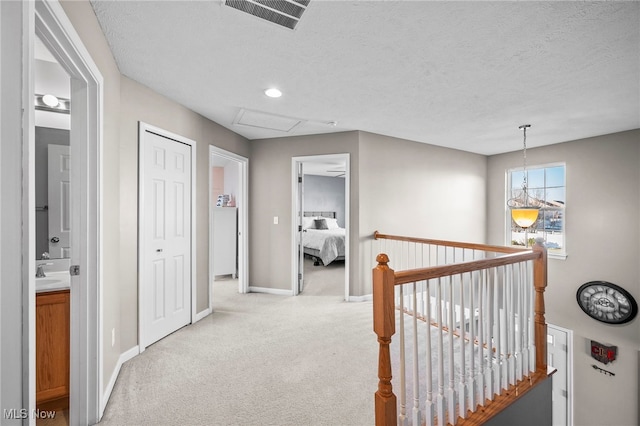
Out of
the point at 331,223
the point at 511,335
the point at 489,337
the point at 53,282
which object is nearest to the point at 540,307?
the point at 511,335

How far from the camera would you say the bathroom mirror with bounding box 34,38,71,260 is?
2256 mm

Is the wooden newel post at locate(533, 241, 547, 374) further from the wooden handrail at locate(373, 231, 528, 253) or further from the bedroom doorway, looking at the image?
the bedroom doorway

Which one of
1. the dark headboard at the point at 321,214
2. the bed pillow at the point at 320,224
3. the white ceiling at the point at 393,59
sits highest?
the white ceiling at the point at 393,59

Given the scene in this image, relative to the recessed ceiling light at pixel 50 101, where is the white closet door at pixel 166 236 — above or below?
below

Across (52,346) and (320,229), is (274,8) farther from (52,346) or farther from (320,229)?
(320,229)

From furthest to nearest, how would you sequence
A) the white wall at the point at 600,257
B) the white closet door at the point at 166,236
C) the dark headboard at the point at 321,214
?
the dark headboard at the point at 321,214 → the white wall at the point at 600,257 → the white closet door at the point at 166,236

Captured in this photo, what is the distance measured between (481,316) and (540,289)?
797 millimetres

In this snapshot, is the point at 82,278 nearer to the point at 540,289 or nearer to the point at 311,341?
the point at 311,341

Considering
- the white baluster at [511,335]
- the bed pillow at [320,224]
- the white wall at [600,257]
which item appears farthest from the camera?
the bed pillow at [320,224]

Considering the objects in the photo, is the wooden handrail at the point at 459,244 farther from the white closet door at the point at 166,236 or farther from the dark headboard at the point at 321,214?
the dark headboard at the point at 321,214

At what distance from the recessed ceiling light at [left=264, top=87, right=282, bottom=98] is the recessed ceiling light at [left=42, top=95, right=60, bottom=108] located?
1.66 m

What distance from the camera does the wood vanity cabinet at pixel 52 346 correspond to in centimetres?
171

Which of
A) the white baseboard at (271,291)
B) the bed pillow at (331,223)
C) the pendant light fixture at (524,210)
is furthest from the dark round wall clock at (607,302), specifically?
the bed pillow at (331,223)

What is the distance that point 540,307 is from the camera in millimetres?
2273
